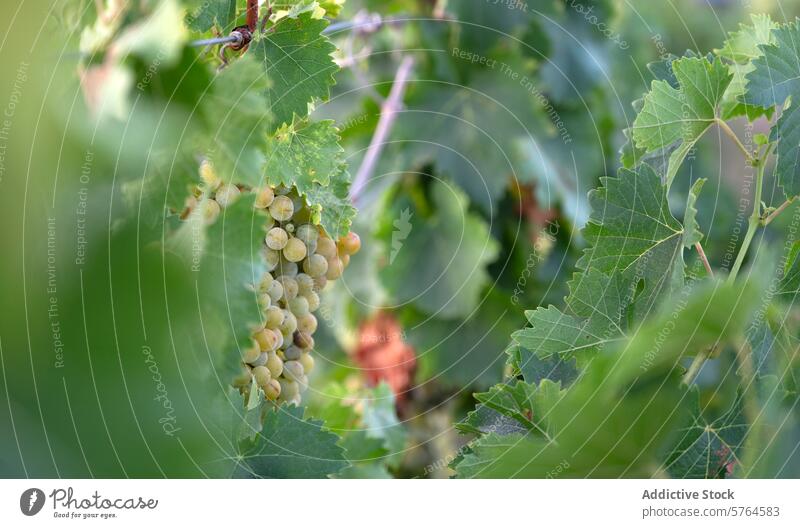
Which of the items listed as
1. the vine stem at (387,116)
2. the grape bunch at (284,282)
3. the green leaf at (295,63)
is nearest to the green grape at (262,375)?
the grape bunch at (284,282)

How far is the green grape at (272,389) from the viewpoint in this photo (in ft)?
1.18

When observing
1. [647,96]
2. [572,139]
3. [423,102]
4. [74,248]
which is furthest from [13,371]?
[572,139]

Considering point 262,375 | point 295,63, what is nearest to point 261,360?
point 262,375

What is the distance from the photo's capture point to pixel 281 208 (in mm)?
347

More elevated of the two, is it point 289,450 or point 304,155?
point 304,155

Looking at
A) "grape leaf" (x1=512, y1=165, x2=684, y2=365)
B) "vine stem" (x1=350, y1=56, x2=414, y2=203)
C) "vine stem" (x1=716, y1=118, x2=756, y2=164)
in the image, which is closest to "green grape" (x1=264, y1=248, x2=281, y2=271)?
"grape leaf" (x1=512, y1=165, x2=684, y2=365)

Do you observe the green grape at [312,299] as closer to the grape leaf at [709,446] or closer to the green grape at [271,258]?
the green grape at [271,258]

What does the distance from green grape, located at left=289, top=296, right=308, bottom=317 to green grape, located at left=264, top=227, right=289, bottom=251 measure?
0.03 m

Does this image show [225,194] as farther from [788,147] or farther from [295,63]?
[788,147]

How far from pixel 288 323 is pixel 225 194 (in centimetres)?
6

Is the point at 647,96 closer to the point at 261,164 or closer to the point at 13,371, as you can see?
the point at 261,164

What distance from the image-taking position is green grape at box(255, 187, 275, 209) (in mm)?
342

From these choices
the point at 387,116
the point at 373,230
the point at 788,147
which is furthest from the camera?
the point at 373,230
